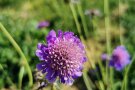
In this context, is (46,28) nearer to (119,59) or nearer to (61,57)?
(119,59)

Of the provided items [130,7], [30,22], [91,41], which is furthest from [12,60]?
[130,7]

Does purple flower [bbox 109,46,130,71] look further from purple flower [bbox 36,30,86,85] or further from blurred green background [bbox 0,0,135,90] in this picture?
purple flower [bbox 36,30,86,85]

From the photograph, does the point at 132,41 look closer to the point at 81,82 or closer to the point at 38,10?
the point at 81,82

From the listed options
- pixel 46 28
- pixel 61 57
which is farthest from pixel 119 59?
pixel 61 57

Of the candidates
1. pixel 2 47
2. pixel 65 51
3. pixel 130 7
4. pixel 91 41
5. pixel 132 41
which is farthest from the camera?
pixel 130 7

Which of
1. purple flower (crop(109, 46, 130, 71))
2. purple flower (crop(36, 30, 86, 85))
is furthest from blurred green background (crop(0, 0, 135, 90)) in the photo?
purple flower (crop(36, 30, 86, 85))

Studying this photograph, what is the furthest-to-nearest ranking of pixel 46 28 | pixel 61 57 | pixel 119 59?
pixel 46 28 < pixel 119 59 < pixel 61 57

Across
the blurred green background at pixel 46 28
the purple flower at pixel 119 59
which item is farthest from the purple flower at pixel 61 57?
the purple flower at pixel 119 59
